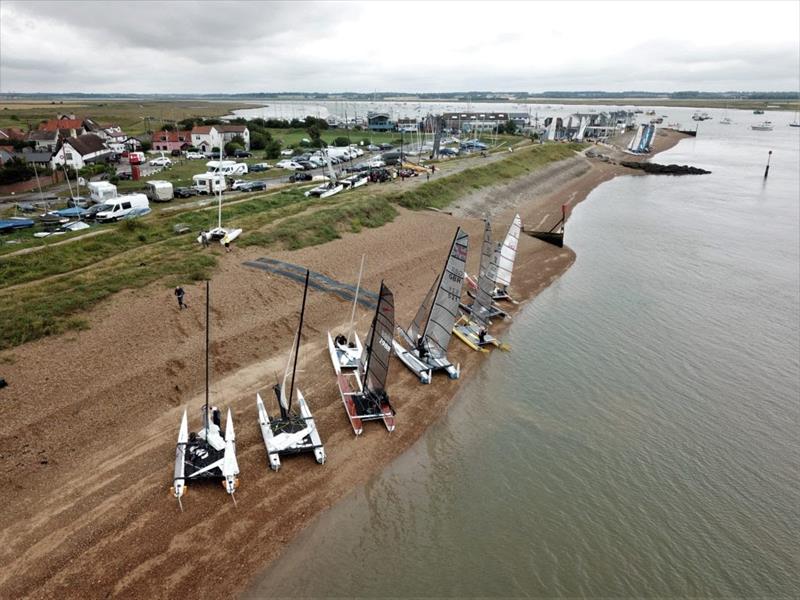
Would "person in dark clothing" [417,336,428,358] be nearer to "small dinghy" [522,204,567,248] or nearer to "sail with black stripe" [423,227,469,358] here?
"sail with black stripe" [423,227,469,358]

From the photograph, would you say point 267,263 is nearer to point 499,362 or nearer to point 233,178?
point 499,362

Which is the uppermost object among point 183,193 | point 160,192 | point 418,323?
point 160,192

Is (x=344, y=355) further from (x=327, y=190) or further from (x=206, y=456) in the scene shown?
(x=327, y=190)

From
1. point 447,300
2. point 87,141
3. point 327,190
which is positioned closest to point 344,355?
point 447,300

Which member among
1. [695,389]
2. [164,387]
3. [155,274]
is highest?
[155,274]

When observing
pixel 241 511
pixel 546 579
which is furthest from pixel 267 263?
pixel 546 579

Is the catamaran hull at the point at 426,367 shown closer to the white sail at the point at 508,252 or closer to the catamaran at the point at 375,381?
the catamaran at the point at 375,381
